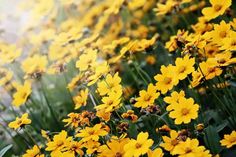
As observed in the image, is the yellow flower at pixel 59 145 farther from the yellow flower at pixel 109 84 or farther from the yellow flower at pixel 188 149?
the yellow flower at pixel 188 149

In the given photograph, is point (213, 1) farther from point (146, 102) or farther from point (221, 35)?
point (146, 102)

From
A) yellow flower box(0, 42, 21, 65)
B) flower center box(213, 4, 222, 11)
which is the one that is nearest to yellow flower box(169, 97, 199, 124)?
flower center box(213, 4, 222, 11)

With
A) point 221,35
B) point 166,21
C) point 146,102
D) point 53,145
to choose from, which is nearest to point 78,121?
point 53,145

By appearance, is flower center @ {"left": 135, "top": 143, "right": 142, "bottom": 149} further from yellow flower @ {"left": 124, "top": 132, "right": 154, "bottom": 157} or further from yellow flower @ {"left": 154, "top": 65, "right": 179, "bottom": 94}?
yellow flower @ {"left": 154, "top": 65, "right": 179, "bottom": 94}

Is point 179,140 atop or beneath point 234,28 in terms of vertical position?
beneath

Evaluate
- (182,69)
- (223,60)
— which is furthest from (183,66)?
(223,60)

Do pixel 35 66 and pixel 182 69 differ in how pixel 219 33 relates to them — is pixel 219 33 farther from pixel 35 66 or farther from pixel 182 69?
pixel 35 66

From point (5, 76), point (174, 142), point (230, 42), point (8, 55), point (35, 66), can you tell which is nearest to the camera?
point (174, 142)

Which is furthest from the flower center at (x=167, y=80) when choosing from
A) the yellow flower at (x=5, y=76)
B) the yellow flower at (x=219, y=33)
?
the yellow flower at (x=5, y=76)
